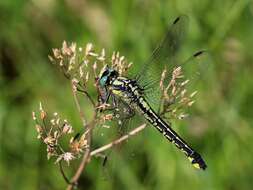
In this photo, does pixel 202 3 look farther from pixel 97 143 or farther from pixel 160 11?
pixel 97 143

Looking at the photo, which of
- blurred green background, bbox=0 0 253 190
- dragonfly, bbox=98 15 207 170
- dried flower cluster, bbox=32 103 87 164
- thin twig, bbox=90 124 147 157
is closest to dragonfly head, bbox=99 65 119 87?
dragonfly, bbox=98 15 207 170

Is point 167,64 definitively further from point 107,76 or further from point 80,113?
point 80,113

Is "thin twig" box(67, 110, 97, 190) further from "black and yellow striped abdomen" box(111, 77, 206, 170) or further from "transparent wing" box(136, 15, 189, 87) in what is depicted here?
"transparent wing" box(136, 15, 189, 87)

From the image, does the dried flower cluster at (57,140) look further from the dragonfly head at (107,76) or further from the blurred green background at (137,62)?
the blurred green background at (137,62)

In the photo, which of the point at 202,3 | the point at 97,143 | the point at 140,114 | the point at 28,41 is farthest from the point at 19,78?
the point at 140,114

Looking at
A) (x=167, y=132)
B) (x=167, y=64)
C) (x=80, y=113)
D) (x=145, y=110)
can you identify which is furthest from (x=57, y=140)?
(x=167, y=64)

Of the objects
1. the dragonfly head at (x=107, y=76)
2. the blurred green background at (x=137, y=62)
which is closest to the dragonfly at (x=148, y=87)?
the dragonfly head at (x=107, y=76)
